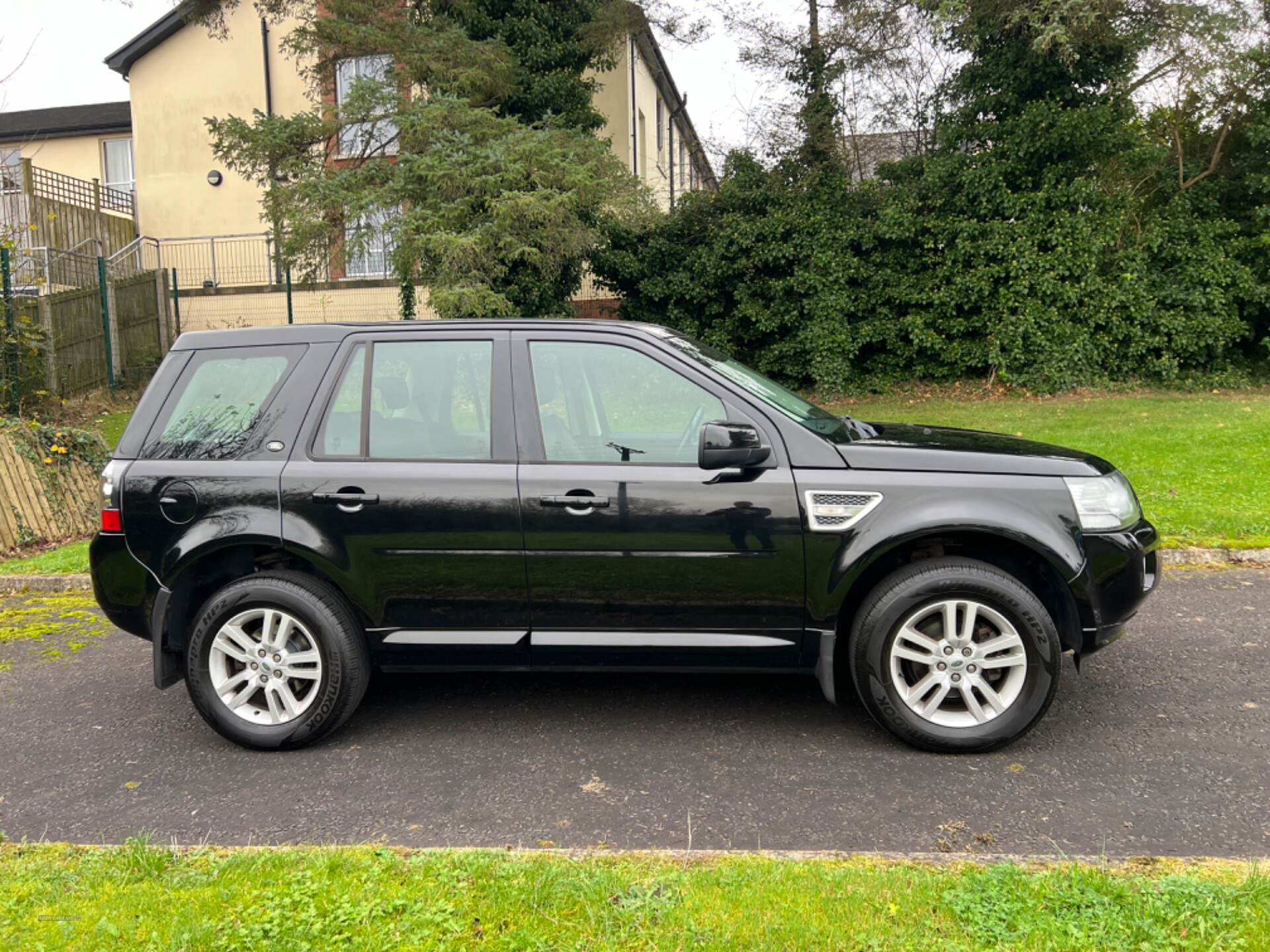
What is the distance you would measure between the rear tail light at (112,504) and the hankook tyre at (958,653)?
3.29 meters

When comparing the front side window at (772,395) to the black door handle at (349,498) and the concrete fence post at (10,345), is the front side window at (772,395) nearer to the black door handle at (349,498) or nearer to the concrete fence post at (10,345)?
the black door handle at (349,498)

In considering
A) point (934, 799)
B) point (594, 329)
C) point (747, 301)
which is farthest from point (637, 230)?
point (934, 799)

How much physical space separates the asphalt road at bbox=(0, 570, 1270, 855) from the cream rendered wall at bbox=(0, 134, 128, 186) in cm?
3007

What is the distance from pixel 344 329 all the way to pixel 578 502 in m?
1.43

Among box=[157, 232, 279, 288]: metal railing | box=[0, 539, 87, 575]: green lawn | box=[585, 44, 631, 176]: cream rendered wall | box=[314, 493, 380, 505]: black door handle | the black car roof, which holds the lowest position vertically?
box=[0, 539, 87, 575]: green lawn

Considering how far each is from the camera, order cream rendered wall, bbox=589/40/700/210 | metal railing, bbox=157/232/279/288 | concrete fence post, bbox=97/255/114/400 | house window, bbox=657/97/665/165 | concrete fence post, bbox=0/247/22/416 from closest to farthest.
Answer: concrete fence post, bbox=0/247/22/416 → concrete fence post, bbox=97/255/114/400 → metal railing, bbox=157/232/279/288 → cream rendered wall, bbox=589/40/700/210 → house window, bbox=657/97/665/165

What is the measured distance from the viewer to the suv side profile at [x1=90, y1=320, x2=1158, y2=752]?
389 centimetres

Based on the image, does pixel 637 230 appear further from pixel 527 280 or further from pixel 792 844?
pixel 792 844

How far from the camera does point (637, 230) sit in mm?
18609

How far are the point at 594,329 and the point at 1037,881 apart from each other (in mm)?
2764

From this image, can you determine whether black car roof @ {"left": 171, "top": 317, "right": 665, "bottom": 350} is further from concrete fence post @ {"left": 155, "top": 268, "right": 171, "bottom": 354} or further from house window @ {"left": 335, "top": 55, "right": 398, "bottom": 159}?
concrete fence post @ {"left": 155, "top": 268, "right": 171, "bottom": 354}

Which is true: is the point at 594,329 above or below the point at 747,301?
below

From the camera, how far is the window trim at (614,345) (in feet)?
13.2

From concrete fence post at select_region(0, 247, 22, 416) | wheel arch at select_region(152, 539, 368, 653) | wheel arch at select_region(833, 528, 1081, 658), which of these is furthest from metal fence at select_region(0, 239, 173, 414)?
wheel arch at select_region(833, 528, 1081, 658)
